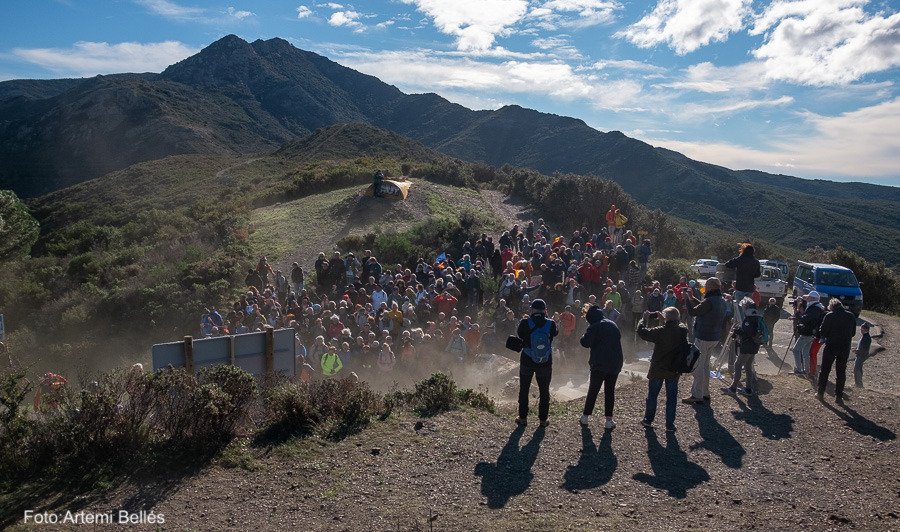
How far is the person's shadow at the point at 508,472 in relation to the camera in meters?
4.99

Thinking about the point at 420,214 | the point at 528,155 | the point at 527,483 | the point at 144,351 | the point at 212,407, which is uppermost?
the point at 528,155

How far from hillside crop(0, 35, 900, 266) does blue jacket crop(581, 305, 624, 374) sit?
61.9m

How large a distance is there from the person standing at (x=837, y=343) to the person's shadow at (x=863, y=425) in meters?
0.35

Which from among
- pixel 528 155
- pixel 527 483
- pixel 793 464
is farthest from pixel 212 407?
pixel 528 155

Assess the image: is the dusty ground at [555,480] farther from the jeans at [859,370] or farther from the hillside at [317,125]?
the hillside at [317,125]

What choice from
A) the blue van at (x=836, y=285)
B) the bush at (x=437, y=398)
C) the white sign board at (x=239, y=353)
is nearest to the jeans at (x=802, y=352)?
the bush at (x=437, y=398)

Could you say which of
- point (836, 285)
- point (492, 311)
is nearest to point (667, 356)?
point (492, 311)

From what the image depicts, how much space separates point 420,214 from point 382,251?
4998mm

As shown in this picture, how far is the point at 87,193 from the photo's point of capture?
168 feet

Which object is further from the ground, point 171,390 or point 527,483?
point 171,390

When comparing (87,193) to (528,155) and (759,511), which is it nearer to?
(759,511)

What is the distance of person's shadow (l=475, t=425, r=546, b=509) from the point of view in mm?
4988

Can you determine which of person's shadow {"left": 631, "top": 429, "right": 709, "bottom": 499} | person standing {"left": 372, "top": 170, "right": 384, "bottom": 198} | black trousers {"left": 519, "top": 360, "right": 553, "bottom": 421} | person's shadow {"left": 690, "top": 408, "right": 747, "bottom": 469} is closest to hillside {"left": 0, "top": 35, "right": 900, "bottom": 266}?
person standing {"left": 372, "top": 170, "right": 384, "bottom": 198}

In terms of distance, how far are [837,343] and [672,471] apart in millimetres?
3763
